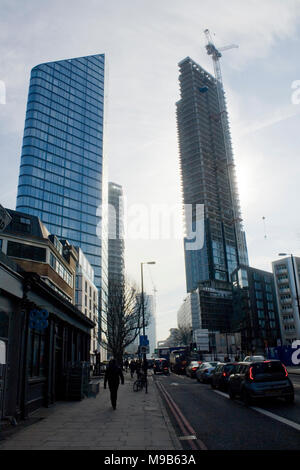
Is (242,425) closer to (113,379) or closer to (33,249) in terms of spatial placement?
(113,379)

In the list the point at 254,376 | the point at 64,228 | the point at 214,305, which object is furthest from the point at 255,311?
the point at 254,376

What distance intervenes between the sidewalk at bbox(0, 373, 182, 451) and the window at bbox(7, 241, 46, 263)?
27.0 meters

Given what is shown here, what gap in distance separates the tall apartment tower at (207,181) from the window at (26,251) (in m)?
110

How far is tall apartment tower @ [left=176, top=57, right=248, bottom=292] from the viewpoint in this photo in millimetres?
149250

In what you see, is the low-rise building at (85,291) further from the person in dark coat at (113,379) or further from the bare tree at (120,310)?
the person in dark coat at (113,379)

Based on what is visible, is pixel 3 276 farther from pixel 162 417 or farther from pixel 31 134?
pixel 31 134

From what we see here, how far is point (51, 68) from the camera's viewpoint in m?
106

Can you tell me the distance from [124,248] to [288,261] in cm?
10518

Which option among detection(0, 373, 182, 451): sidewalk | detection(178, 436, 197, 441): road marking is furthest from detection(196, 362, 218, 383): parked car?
detection(178, 436, 197, 441): road marking

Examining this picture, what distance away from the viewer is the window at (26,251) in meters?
37.2

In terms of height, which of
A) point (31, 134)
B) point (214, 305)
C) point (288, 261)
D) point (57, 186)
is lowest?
point (214, 305)

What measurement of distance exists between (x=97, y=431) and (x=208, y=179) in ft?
527

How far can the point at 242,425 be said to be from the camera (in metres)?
8.91

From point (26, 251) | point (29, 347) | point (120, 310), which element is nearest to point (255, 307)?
point (120, 310)
